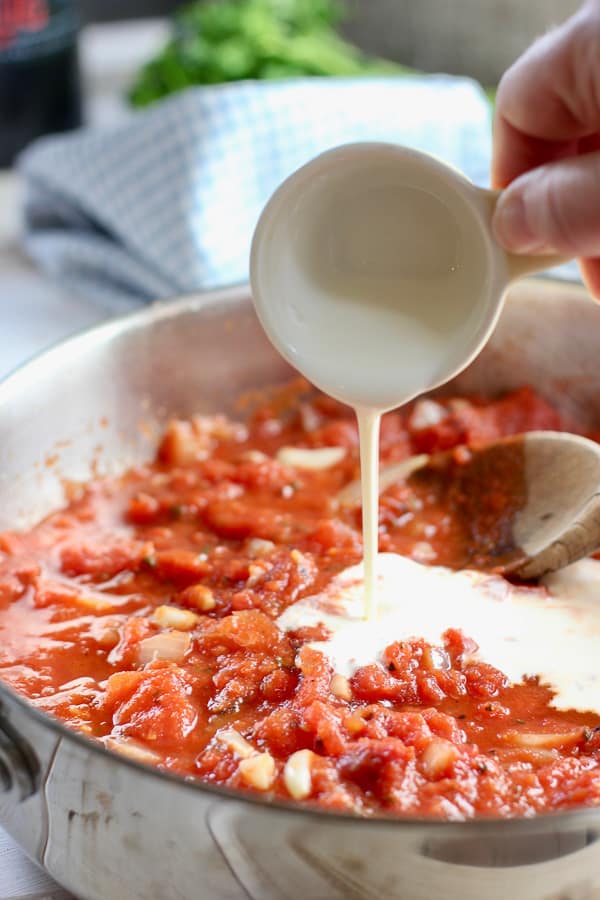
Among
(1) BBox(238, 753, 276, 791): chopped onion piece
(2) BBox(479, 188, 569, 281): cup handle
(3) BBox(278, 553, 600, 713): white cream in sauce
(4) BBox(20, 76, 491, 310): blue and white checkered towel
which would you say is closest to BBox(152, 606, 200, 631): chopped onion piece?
(3) BBox(278, 553, 600, 713): white cream in sauce

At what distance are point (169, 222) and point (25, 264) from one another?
871mm

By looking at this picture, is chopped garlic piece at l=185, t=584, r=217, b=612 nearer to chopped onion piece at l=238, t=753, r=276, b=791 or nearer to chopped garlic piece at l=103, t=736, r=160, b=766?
→ chopped garlic piece at l=103, t=736, r=160, b=766

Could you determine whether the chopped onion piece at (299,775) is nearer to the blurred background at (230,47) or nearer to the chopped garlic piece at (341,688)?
the chopped garlic piece at (341,688)

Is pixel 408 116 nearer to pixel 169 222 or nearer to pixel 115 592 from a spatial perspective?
pixel 169 222

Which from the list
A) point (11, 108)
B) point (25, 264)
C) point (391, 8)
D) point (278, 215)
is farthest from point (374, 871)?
point (391, 8)

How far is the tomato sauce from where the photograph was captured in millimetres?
1692

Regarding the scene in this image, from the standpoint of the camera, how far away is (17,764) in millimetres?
1486

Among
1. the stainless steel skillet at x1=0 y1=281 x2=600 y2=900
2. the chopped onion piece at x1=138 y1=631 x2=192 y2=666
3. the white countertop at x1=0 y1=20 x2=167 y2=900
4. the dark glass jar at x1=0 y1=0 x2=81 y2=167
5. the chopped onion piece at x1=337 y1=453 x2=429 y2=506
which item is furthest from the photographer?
the dark glass jar at x1=0 y1=0 x2=81 y2=167

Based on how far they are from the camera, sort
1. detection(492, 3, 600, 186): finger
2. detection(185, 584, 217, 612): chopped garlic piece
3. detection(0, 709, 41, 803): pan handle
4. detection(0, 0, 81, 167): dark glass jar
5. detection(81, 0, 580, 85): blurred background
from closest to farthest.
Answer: detection(0, 709, 41, 803): pan handle
detection(492, 3, 600, 186): finger
detection(185, 584, 217, 612): chopped garlic piece
detection(0, 0, 81, 167): dark glass jar
detection(81, 0, 580, 85): blurred background

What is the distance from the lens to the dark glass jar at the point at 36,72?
429 cm

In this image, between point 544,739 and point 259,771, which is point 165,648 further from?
point 544,739

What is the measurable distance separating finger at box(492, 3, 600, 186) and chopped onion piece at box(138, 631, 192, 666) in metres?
1.05

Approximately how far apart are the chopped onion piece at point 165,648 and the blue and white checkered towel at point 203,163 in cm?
142

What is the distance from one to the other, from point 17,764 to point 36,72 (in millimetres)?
3500
